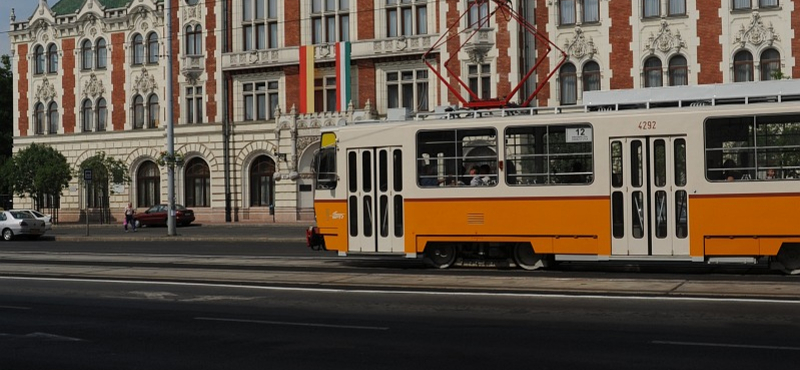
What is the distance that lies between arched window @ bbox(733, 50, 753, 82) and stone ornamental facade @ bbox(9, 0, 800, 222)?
0.30 ft

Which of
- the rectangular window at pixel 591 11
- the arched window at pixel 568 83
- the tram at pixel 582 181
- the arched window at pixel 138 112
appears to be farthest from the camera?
the arched window at pixel 138 112

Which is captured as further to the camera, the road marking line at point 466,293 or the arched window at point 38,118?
the arched window at point 38,118

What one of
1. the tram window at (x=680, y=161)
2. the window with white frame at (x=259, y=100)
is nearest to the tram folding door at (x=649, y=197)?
the tram window at (x=680, y=161)

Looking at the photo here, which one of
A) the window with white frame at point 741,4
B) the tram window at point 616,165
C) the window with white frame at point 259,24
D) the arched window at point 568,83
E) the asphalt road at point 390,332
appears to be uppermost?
the window with white frame at point 259,24

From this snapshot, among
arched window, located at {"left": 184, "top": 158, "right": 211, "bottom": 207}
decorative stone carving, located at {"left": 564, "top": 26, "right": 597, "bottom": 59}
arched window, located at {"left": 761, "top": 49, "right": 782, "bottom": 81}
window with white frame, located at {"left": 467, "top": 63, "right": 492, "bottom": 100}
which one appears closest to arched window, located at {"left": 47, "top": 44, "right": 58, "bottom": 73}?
arched window, located at {"left": 184, "top": 158, "right": 211, "bottom": 207}

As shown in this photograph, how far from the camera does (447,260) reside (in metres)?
21.7

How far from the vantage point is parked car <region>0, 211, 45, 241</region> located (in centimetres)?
4572

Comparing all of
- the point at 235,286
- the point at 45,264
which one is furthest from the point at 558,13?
the point at 235,286

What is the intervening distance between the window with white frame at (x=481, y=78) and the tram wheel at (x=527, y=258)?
29516 mm

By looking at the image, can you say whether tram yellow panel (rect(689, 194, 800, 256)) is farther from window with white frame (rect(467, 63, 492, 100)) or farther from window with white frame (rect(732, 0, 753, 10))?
window with white frame (rect(467, 63, 492, 100))

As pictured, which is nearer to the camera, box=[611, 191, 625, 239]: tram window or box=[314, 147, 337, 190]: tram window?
box=[611, 191, 625, 239]: tram window

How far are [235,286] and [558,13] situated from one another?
33479 mm

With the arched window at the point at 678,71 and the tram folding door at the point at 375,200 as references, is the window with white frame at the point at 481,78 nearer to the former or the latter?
the arched window at the point at 678,71

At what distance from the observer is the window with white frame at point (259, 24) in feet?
188
